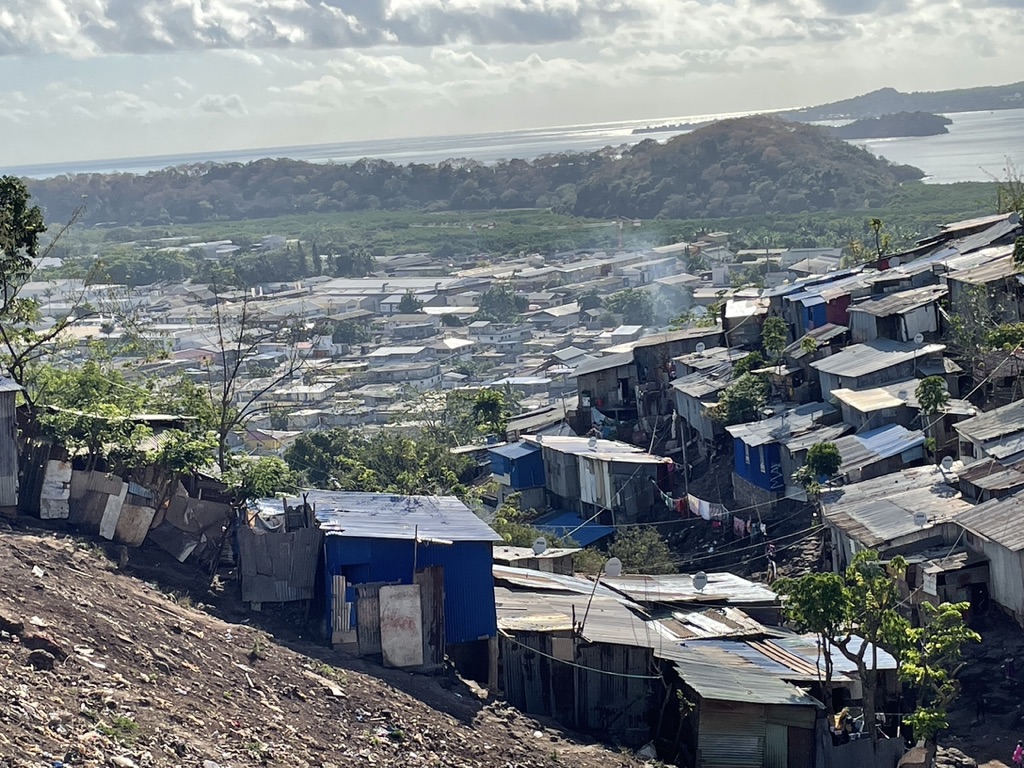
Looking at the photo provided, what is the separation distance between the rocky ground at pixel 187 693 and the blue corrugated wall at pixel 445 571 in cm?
53

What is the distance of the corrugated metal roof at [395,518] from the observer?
12062 mm

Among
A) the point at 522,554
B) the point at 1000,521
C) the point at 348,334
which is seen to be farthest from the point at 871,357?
the point at 348,334

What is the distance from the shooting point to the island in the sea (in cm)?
16650

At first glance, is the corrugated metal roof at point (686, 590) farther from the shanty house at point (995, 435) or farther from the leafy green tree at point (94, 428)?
the leafy green tree at point (94, 428)

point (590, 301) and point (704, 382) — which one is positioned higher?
point (704, 382)

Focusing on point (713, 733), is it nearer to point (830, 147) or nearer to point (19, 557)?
point (19, 557)

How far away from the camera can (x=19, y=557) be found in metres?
11.0

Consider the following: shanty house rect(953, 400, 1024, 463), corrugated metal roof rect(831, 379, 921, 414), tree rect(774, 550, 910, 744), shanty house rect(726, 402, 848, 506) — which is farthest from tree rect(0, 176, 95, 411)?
corrugated metal roof rect(831, 379, 921, 414)

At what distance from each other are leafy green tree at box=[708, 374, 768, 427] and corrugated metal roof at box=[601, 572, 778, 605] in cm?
754

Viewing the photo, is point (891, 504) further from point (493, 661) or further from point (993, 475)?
point (493, 661)

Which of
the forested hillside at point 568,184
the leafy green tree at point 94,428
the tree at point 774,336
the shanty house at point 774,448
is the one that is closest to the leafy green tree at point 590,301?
the tree at point 774,336

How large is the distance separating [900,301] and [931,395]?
516 centimetres

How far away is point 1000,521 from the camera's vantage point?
1505 cm

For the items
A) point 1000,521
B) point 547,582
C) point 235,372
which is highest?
point 235,372
